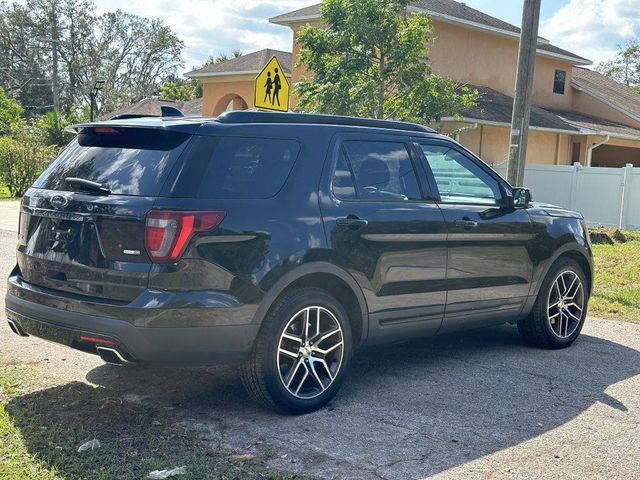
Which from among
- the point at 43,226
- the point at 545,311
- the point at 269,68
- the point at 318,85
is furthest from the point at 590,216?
the point at 43,226

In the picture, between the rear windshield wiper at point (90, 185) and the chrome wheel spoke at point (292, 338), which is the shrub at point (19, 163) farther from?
the chrome wheel spoke at point (292, 338)

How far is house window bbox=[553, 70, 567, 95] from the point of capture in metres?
30.7

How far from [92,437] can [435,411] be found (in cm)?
220

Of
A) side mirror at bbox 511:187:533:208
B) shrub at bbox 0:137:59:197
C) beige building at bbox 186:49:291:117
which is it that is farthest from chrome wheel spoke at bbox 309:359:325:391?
beige building at bbox 186:49:291:117

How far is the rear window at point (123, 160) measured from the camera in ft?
15.8

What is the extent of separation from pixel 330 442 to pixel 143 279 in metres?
1.45

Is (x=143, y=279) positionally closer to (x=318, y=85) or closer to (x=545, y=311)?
(x=545, y=311)

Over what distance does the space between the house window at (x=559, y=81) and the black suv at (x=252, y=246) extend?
26.1m

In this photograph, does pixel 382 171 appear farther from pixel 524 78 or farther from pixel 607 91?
pixel 607 91

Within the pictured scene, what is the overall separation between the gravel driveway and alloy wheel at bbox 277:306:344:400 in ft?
0.67

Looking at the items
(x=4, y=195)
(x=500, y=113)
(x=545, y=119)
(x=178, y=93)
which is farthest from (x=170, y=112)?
(x=178, y=93)

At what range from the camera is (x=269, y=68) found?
11.2 meters

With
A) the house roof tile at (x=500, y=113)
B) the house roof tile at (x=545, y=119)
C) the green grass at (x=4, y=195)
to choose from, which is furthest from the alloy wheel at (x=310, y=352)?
the green grass at (x=4, y=195)

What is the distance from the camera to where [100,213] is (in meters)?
4.75
